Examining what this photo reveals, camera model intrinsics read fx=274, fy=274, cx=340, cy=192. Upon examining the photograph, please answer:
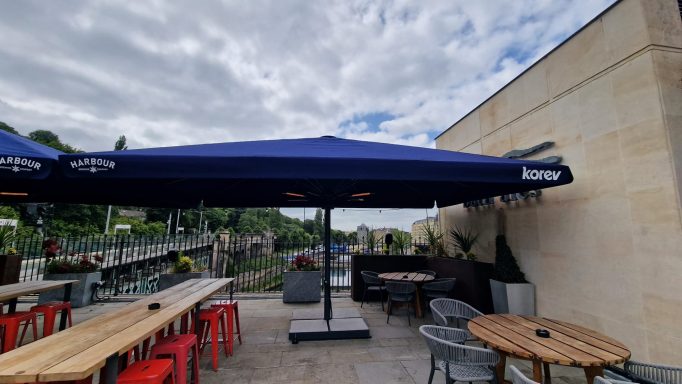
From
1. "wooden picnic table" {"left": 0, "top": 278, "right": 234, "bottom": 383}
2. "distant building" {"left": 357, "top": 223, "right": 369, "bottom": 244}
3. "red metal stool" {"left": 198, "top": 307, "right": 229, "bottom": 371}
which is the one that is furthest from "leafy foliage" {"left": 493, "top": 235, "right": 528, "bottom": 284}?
"wooden picnic table" {"left": 0, "top": 278, "right": 234, "bottom": 383}

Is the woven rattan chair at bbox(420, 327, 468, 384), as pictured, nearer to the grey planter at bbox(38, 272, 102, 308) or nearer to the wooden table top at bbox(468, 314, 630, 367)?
the wooden table top at bbox(468, 314, 630, 367)

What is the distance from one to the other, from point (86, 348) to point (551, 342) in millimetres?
3049

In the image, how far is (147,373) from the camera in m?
1.71

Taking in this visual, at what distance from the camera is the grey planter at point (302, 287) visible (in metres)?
5.89

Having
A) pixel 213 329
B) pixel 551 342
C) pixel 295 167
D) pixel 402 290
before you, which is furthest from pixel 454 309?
pixel 213 329

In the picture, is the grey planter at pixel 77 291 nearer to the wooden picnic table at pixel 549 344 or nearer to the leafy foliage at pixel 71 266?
the leafy foliage at pixel 71 266

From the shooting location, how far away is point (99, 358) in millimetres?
1334

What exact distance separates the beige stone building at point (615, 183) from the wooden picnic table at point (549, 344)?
99cm

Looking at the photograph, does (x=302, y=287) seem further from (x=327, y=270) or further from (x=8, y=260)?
(x=8, y=260)

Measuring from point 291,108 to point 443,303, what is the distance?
10.5 m

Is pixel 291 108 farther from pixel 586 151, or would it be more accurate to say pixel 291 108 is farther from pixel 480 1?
pixel 586 151

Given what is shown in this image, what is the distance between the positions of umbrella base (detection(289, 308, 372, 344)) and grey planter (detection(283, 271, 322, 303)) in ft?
5.50

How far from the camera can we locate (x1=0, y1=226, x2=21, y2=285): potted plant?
5133mm

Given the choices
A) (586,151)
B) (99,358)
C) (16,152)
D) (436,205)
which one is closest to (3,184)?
(16,152)
